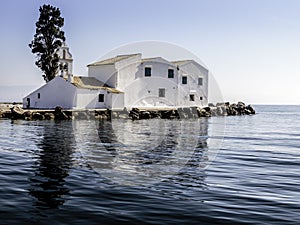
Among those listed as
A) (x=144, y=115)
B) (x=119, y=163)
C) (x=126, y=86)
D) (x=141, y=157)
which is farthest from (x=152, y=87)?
(x=119, y=163)

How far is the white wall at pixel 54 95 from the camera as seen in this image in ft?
157

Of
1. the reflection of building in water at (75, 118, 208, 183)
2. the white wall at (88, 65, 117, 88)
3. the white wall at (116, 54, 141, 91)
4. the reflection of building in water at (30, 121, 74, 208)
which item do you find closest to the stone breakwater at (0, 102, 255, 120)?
the white wall at (116, 54, 141, 91)

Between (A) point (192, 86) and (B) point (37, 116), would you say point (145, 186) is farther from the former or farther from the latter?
(A) point (192, 86)

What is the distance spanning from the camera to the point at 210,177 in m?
12.1

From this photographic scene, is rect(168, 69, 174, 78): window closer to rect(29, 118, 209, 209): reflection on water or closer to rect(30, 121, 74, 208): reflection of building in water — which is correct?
rect(29, 118, 209, 209): reflection on water

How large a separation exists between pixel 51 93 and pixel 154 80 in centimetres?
1607

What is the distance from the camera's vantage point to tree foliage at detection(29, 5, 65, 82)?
51969 mm

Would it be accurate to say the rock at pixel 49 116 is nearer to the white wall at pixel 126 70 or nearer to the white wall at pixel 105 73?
the white wall at pixel 105 73

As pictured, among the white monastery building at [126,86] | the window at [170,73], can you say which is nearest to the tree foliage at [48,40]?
the white monastery building at [126,86]

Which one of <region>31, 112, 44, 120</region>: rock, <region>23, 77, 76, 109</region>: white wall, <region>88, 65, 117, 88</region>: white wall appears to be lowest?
<region>31, 112, 44, 120</region>: rock

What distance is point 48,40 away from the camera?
5275cm

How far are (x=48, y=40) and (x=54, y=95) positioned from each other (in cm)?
843

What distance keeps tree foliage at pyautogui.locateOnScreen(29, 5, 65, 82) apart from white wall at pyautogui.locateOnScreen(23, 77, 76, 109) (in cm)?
270

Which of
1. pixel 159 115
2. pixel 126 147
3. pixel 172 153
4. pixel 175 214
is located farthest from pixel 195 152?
pixel 159 115
